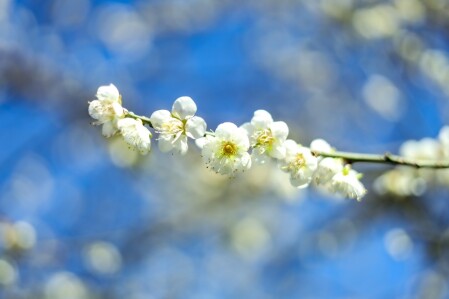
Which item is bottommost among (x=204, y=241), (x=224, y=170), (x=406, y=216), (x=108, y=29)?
(x=224, y=170)

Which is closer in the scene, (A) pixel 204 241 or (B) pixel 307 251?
(B) pixel 307 251

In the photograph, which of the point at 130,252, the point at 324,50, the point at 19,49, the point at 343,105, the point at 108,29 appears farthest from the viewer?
the point at 108,29

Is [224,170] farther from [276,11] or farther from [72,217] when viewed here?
[72,217]

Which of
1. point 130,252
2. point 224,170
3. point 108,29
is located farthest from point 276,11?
point 224,170

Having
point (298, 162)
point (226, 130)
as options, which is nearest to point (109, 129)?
point (226, 130)

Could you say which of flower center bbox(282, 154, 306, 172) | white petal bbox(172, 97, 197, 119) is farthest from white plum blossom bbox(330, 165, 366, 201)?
white petal bbox(172, 97, 197, 119)

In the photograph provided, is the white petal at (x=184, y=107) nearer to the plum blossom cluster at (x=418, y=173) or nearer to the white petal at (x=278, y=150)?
the white petal at (x=278, y=150)

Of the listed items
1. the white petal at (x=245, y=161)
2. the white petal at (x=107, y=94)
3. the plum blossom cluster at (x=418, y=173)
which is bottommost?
the white petal at (x=245, y=161)

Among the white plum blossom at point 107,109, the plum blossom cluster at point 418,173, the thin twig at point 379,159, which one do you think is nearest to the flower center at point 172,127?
the white plum blossom at point 107,109
